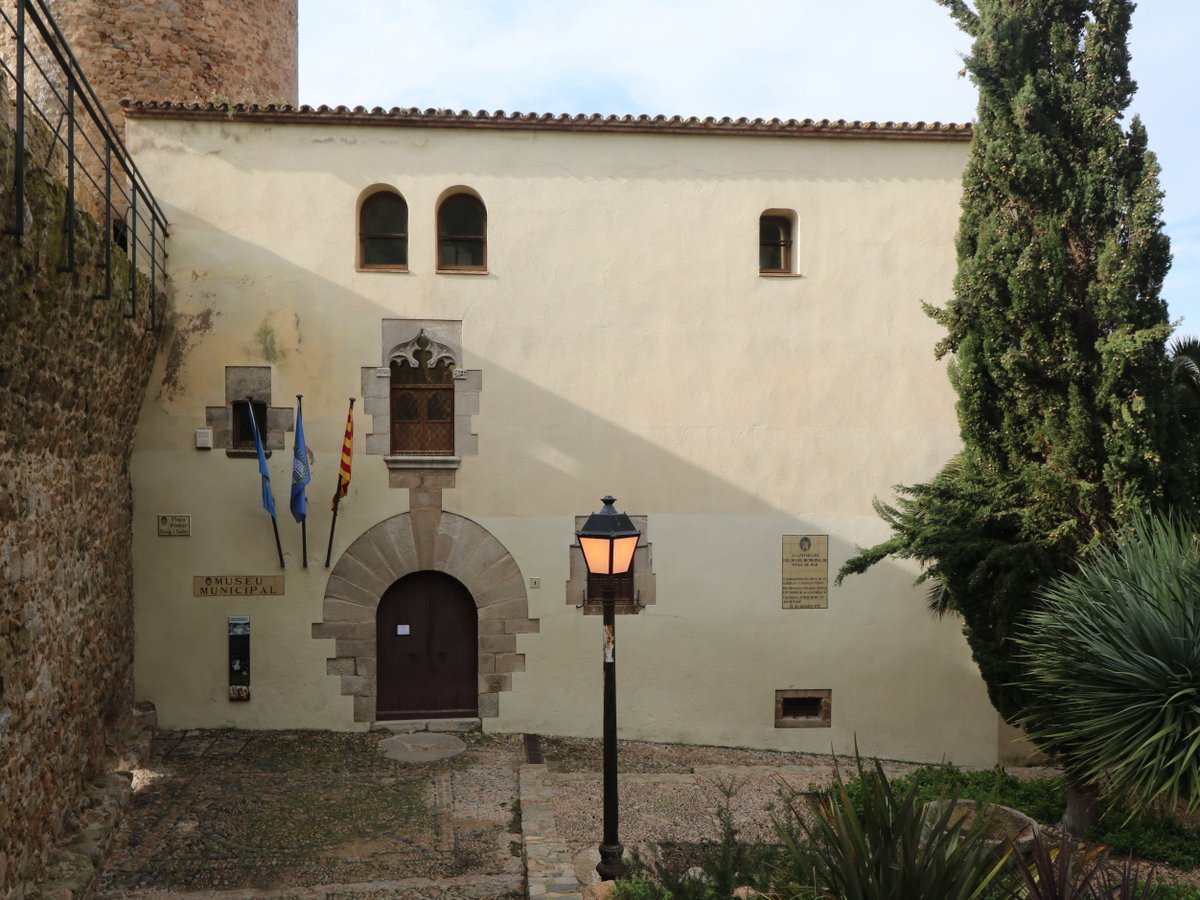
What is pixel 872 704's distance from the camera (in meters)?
10.1

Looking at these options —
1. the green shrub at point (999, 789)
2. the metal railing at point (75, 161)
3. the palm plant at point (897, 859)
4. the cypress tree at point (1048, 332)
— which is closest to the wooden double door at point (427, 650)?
the metal railing at point (75, 161)

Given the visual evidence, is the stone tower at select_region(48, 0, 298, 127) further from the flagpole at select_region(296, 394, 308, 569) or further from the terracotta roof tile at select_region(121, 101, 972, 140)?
the flagpole at select_region(296, 394, 308, 569)

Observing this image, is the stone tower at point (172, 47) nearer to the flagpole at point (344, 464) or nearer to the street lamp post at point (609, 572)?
the flagpole at point (344, 464)

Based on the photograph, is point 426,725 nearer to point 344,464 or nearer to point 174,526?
point 344,464

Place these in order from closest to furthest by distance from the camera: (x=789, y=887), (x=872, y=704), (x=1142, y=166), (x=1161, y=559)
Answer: (x=789, y=887)
(x=1161, y=559)
(x=1142, y=166)
(x=872, y=704)

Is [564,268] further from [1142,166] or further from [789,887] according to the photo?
[789,887]

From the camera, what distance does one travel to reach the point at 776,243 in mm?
10227

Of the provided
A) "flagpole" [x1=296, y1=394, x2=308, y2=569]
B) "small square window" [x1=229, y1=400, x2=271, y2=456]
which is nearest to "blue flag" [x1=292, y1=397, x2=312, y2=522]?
"flagpole" [x1=296, y1=394, x2=308, y2=569]

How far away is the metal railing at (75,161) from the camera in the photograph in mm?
5113

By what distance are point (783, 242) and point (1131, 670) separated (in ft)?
18.5

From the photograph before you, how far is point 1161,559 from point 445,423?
20.6 ft

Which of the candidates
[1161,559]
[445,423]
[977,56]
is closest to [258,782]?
[445,423]

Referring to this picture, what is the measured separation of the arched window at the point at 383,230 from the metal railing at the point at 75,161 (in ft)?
6.10

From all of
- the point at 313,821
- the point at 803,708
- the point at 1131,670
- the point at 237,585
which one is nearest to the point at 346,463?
the point at 237,585
